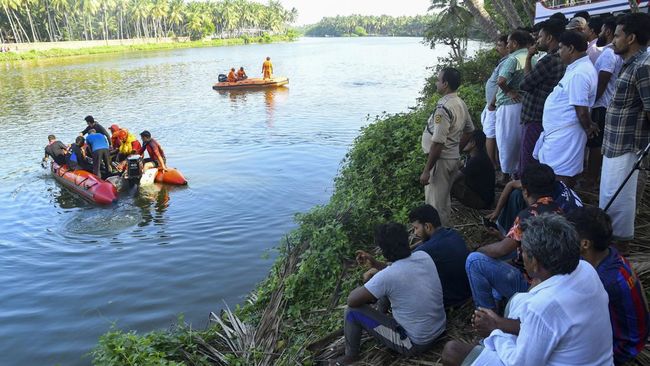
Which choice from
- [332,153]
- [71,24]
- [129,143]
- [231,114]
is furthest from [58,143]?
[71,24]

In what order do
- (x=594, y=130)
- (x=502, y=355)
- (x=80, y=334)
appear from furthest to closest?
(x=80, y=334) → (x=594, y=130) → (x=502, y=355)

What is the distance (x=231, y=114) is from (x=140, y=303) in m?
16.7

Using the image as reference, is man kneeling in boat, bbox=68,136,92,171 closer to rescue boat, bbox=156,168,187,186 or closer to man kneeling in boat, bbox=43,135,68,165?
man kneeling in boat, bbox=43,135,68,165

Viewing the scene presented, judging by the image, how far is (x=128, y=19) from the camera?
3671 inches

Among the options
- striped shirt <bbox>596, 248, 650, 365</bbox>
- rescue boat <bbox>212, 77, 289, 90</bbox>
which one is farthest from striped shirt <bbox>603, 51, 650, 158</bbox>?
rescue boat <bbox>212, 77, 289, 90</bbox>

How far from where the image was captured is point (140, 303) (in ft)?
24.6

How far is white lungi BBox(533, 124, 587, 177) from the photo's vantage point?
4.63m

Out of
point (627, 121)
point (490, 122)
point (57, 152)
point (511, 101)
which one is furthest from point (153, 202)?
point (627, 121)

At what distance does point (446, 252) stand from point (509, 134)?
2578 millimetres

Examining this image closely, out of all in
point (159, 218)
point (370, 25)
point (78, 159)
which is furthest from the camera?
point (370, 25)

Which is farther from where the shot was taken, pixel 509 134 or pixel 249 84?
pixel 249 84

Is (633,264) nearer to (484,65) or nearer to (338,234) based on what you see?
(338,234)

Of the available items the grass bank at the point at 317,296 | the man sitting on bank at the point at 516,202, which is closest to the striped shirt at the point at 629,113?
the man sitting on bank at the point at 516,202

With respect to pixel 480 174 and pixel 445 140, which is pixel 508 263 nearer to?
pixel 445 140
